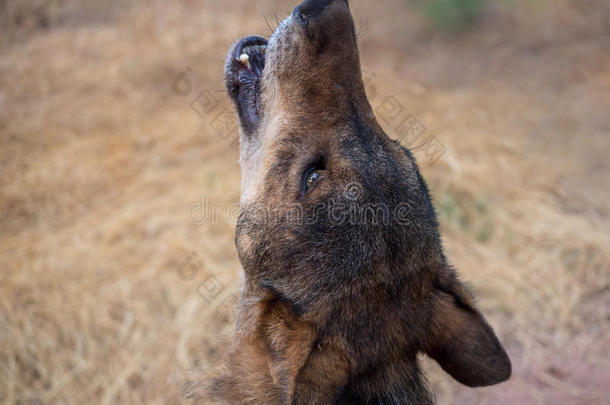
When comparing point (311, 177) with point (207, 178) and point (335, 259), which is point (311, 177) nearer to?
point (335, 259)

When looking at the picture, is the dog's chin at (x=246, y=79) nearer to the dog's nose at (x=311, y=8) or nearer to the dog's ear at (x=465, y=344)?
the dog's nose at (x=311, y=8)

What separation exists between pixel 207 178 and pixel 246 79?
302 centimetres

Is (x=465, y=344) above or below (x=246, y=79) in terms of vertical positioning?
below

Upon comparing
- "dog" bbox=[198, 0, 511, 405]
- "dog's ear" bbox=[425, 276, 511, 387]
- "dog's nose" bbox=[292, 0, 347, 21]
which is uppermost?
"dog's nose" bbox=[292, 0, 347, 21]

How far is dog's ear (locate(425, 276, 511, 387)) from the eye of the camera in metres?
2.66

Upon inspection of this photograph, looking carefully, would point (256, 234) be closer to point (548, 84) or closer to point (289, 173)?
point (289, 173)

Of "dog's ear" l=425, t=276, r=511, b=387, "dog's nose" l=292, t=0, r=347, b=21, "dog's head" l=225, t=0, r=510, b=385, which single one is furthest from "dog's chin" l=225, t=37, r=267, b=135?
"dog's ear" l=425, t=276, r=511, b=387

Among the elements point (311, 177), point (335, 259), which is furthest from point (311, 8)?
point (335, 259)

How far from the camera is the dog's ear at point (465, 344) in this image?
2658 mm

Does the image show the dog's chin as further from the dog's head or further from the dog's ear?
the dog's ear

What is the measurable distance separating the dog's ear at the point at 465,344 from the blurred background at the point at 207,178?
1508 mm

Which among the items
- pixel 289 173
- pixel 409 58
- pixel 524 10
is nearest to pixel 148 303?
pixel 289 173

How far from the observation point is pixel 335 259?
7.95 ft

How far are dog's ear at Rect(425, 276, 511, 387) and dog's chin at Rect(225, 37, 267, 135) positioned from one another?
4.69 feet
